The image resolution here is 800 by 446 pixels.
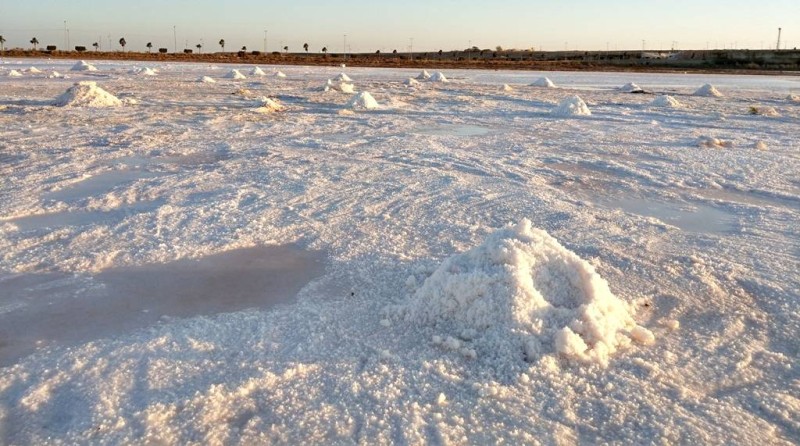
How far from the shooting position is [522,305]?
2.89m

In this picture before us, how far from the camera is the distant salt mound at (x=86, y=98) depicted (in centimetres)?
1345

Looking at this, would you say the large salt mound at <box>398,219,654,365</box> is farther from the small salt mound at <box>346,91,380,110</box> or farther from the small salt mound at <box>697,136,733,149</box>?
the small salt mound at <box>346,91,380,110</box>

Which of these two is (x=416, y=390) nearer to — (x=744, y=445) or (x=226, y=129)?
(x=744, y=445)

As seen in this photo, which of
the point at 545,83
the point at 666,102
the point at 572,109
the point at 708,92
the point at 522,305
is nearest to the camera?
the point at 522,305

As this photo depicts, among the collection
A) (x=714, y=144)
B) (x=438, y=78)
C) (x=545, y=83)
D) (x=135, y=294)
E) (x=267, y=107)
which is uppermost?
(x=438, y=78)

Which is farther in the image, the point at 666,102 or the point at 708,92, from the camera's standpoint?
the point at 708,92

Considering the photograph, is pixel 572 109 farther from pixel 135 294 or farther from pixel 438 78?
pixel 438 78

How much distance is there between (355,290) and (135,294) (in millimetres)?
1257

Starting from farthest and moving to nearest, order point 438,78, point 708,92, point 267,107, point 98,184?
point 438,78
point 708,92
point 267,107
point 98,184

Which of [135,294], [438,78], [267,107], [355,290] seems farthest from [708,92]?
[135,294]

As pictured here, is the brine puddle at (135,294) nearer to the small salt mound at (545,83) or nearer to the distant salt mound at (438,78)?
the small salt mound at (545,83)

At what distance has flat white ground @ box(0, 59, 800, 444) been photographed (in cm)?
239

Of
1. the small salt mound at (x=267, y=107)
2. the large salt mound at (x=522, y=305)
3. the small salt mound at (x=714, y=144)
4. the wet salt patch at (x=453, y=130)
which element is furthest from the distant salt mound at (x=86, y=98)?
the large salt mound at (x=522, y=305)

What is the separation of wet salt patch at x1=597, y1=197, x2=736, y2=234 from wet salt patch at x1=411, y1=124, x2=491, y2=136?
15.3ft
